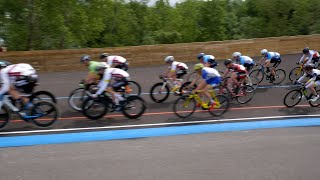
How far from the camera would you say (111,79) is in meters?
9.89

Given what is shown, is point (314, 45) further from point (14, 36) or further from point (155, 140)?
point (14, 36)

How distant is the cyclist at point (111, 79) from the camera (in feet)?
31.5

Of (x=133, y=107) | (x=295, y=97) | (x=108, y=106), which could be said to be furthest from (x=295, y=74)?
(x=108, y=106)

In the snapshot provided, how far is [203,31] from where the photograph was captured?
49688 mm

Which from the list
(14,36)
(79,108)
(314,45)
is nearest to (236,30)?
(314,45)

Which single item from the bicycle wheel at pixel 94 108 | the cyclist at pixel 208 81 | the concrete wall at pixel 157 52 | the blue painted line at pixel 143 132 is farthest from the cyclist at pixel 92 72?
the concrete wall at pixel 157 52

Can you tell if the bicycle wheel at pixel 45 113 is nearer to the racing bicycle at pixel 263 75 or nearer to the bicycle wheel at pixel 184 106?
the bicycle wheel at pixel 184 106

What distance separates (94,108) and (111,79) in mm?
950

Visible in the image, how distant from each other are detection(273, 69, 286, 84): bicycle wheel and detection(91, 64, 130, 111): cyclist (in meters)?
8.12

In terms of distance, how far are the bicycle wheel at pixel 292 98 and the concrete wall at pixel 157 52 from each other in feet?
28.9

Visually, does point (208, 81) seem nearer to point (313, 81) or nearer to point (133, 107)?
point (133, 107)

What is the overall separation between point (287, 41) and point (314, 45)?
1.95 metres

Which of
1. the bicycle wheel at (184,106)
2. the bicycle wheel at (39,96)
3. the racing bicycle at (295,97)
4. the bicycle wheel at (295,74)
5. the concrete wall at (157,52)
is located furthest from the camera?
the concrete wall at (157,52)

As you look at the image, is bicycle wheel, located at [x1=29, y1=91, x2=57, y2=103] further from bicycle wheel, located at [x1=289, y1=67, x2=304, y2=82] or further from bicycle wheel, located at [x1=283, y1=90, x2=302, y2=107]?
bicycle wheel, located at [x1=289, y1=67, x2=304, y2=82]
